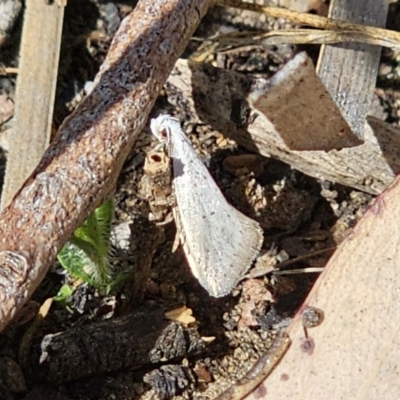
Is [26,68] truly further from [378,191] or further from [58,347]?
[378,191]

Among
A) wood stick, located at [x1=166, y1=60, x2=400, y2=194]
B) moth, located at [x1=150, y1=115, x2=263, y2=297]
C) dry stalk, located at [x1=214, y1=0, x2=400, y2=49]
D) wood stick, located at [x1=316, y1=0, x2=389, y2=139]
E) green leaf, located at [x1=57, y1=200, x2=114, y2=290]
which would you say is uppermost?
dry stalk, located at [x1=214, y1=0, x2=400, y2=49]

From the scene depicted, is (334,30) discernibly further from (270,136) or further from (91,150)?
(91,150)

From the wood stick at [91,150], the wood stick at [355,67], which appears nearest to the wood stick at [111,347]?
the wood stick at [91,150]

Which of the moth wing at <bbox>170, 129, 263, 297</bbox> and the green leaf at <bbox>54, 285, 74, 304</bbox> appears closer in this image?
the moth wing at <bbox>170, 129, 263, 297</bbox>

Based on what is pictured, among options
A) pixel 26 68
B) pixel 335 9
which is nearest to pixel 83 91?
pixel 26 68

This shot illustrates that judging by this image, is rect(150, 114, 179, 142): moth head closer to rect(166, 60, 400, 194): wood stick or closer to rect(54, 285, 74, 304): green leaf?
rect(166, 60, 400, 194): wood stick

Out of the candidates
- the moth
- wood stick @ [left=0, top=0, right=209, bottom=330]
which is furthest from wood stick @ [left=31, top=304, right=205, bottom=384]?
wood stick @ [left=0, top=0, right=209, bottom=330]
